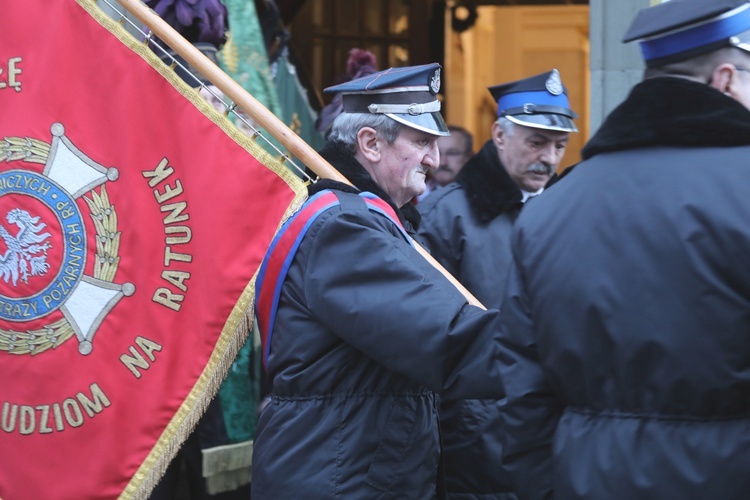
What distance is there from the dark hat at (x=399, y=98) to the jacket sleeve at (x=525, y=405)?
1053 mm

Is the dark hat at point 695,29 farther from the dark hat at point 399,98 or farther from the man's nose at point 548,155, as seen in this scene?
the man's nose at point 548,155

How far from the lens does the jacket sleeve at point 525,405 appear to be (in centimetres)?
237

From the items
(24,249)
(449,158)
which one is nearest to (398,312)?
(24,249)

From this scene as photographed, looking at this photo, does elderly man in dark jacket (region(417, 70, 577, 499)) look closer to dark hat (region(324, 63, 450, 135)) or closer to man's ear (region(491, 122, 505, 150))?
man's ear (region(491, 122, 505, 150))

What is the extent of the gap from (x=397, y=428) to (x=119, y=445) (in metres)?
1.11

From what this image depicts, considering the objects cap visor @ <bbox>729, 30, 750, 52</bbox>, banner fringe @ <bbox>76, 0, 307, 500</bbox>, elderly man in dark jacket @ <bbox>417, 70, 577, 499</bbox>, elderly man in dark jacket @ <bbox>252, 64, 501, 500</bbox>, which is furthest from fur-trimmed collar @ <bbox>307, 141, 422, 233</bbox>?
cap visor @ <bbox>729, 30, 750, 52</bbox>

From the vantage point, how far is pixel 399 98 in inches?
134

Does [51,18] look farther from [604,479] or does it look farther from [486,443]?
[604,479]

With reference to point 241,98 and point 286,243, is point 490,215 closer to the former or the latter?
point 241,98

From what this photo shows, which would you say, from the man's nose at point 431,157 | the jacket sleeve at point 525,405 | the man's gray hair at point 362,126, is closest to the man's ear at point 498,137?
the man's nose at point 431,157

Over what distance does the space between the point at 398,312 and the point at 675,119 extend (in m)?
0.90

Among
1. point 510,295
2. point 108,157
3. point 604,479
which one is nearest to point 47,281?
point 108,157

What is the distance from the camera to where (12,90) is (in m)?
3.74

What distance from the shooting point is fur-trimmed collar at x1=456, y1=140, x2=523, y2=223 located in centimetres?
439
